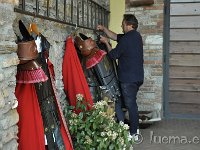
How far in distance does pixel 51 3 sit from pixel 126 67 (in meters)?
1.63

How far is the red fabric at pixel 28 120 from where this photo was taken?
228 centimetres

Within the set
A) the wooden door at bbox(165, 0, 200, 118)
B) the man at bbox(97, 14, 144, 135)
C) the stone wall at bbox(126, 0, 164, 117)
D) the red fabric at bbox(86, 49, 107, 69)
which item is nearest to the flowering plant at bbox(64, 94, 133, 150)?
the red fabric at bbox(86, 49, 107, 69)

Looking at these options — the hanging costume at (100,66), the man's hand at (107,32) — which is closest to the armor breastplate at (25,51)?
the hanging costume at (100,66)

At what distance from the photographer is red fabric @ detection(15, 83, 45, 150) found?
7.48ft

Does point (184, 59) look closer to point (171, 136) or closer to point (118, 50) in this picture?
point (171, 136)

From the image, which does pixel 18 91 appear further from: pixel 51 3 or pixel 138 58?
pixel 138 58

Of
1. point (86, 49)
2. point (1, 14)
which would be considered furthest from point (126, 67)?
point (1, 14)

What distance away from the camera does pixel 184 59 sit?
6.02 metres

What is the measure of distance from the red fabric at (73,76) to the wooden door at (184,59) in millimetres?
3041

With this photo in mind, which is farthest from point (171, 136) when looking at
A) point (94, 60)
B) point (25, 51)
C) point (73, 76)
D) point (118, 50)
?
point (25, 51)

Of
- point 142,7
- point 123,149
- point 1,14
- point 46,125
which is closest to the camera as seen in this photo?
point 1,14

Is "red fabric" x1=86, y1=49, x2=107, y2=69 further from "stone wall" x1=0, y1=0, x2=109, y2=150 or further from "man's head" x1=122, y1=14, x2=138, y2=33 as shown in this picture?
"stone wall" x1=0, y1=0, x2=109, y2=150

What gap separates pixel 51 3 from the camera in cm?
315

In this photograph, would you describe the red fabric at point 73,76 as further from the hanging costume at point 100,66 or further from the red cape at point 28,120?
the red cape at point 28,120
